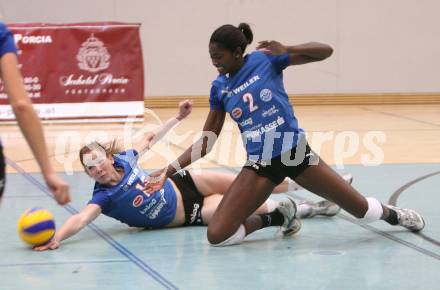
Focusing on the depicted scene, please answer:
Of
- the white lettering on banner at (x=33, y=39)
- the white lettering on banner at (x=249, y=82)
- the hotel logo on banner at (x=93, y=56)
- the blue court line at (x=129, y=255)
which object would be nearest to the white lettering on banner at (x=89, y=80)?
the hotel logo on banner at (x=93, y=56)

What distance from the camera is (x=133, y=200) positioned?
5.69 meters

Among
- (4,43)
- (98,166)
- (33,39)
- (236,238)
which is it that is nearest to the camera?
(4,43)

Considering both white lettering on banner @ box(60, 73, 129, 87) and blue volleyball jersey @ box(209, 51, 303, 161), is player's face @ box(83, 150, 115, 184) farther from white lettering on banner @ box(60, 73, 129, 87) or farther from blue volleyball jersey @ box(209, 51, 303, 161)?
white lettering on banner @ box(60, 73, 129, 87)

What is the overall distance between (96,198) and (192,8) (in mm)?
9573

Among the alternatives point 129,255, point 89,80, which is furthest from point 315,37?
point 129,255

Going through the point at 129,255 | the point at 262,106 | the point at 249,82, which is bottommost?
the point at 129,255

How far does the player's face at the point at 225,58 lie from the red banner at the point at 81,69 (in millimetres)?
7571

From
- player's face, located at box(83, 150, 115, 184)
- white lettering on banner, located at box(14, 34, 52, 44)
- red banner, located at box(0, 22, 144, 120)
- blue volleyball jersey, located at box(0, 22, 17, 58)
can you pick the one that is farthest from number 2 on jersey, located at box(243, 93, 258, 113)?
white lettering on banner, located at box(14, 34, 52, 44)

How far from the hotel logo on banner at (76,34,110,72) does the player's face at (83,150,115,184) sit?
7193 millimetres

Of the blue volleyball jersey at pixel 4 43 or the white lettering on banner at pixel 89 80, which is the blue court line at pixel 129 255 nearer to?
the blue volleyball jersey at pixel 4 43

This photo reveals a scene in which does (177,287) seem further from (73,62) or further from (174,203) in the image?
(73,62)

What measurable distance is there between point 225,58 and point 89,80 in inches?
304

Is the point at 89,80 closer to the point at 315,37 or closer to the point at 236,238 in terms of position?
the point at 315,37

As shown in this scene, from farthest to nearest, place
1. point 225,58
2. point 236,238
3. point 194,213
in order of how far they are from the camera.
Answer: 1. point 194,213
2. point 236,238
3. point 225,58
